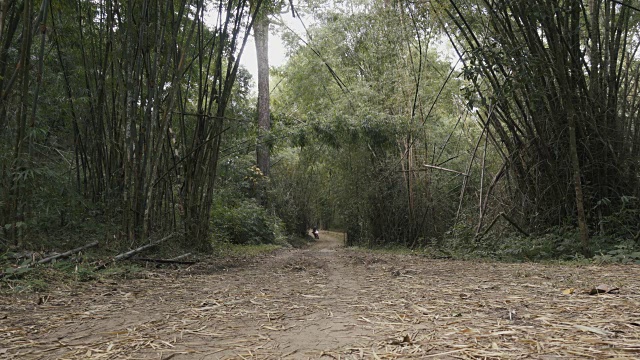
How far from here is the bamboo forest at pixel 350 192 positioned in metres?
1.56

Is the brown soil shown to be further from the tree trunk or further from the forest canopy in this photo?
the tree trunk

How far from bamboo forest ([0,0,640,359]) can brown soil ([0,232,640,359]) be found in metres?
0.01

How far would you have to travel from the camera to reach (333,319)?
1726 millimetres

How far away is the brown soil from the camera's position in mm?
1318

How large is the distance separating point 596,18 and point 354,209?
569 centimetres

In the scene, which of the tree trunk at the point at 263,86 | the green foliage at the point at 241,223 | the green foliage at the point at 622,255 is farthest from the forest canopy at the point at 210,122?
the tree trunk at the point at 263,86

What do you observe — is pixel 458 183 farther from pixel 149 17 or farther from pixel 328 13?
pixel 149 17

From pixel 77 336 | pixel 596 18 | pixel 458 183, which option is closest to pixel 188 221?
pixel 77 336

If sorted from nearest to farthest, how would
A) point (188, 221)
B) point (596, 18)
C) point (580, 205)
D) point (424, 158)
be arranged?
point (580, 205)
point (596, 18)
point (188, 221)
point (424, 158)

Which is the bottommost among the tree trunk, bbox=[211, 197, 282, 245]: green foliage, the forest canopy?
bbox=[211, 197, 282, 245]: green foliage

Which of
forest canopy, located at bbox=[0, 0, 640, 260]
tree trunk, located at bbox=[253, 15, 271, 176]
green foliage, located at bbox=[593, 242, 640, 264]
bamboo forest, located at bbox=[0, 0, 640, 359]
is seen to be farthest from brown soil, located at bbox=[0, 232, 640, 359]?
tree trunk, located at bbox=[253, 15, 271, 176]

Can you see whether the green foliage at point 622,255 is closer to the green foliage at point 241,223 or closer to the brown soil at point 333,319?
the brown soil at point 333,319

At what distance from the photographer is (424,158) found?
7.37 metres

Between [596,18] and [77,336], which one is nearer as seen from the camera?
[77,336]
